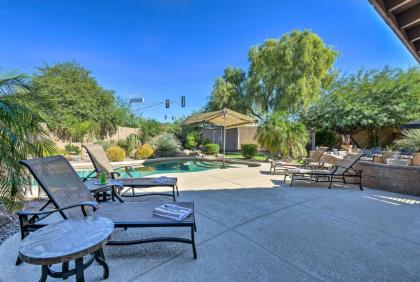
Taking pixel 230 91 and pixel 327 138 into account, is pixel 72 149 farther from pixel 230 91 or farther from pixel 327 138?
pixel 327 138

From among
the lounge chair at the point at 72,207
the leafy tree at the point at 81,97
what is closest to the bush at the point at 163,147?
the leafy tree at the point at 81,97

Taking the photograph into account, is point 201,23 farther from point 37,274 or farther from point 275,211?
point 37,274

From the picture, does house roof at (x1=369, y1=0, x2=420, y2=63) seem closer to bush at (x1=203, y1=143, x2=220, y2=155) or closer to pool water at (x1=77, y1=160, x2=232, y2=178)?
pool water at (x1=77, y1=160, x2=232, y2=178)

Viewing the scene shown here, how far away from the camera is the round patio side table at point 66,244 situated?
1458mm

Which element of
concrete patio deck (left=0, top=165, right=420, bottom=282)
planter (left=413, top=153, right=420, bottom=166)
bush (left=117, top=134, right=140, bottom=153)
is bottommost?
concrete patio deck (left=0, top=165, right=420, bottom=282)

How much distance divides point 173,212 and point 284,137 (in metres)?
8.72

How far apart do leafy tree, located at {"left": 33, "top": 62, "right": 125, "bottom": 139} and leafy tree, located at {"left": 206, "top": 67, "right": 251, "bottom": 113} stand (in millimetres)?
8739

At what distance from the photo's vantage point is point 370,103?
15102 millimetres

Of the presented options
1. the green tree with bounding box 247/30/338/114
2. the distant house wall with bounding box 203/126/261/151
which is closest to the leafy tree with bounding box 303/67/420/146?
the green tree with bounding box 247/30/338/114

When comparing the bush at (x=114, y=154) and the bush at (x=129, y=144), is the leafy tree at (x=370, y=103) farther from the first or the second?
the bush at (x=114, y=154)

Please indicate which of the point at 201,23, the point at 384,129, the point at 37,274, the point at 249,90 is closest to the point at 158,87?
the point at 249,90

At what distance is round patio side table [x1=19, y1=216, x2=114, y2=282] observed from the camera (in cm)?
146

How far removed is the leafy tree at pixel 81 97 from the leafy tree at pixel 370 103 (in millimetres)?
Answer: 14595

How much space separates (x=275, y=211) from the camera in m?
3.98
